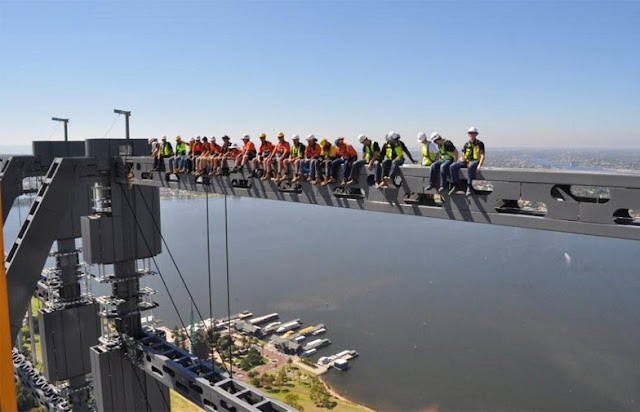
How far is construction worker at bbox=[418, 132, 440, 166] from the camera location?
15.1 feet

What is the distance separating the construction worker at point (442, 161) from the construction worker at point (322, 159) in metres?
1.15

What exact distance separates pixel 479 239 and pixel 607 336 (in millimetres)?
27527

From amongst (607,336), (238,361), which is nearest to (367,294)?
(238,361)

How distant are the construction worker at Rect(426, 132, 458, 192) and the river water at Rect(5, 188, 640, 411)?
3274cm

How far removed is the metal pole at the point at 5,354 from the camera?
73.4 inches

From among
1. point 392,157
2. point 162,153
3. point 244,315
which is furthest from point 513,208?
point 244,315

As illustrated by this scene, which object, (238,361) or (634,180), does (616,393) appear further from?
(634,180)

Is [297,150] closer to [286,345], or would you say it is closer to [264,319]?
[286,345]

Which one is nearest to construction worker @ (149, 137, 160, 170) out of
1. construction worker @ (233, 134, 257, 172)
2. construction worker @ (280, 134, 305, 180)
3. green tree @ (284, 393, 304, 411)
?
construction worker @ (233, 134, 257, 172)

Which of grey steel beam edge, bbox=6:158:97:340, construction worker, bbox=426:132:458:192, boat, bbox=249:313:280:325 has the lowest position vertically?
boat, bbox=249:313:280:325

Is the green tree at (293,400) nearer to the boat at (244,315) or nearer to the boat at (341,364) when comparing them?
the boat at (341,364)

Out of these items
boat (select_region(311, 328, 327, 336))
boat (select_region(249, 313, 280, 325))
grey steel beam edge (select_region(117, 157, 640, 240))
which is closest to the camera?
grey steel beam edge (select_region(117, 157, 640, 240))

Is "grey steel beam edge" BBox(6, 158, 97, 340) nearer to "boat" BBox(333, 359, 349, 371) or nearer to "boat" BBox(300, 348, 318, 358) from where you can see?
"boat" BBox(333, 359, 349, 371)

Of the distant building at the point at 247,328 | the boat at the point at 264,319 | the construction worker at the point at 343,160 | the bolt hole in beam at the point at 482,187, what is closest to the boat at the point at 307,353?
the distant building at the point at 247,328
